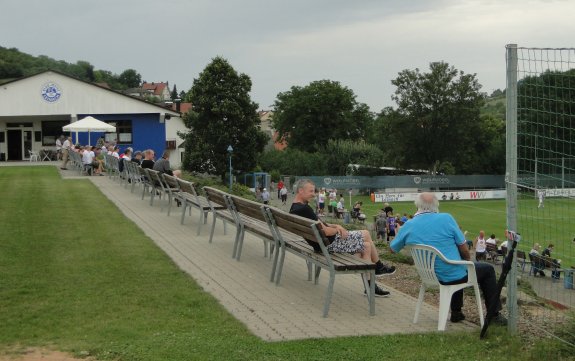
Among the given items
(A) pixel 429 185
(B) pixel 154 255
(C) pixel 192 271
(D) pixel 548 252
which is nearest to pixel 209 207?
(B) pixel 154 255

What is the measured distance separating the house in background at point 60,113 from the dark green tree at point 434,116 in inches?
1359

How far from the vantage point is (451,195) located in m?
63.2

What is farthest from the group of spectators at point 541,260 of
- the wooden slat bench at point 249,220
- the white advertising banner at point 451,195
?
the white advertising banner at point 451,195

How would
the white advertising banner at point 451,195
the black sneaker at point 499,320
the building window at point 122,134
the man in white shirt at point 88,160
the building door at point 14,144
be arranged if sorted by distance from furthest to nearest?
the white advertising banner at point 451,195 → the building window at point 122,134 → the building door at point 14,144 → the man in white shirt at point 88,160 → the black sneaker at point 499,320

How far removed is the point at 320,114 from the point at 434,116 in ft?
60.3

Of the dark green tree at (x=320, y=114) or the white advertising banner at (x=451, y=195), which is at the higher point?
the dark green tree at (x=320, y=114)

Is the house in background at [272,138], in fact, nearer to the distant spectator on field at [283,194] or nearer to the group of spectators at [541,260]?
the distant spectator on field at [283,194]

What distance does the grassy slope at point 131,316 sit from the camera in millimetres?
5773

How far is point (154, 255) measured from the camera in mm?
10211

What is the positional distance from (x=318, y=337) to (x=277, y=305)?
1385 mm

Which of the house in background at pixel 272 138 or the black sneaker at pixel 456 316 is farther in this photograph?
the house in background at pixel 272 138

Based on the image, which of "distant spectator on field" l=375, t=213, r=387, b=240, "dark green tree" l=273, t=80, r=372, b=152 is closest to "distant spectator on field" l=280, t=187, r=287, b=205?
"distant spectator on field" l=375, t=213, r=387, b=240

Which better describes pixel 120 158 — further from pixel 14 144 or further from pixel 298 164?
pixel 298 164

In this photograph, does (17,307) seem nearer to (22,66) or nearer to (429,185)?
(429,185)
